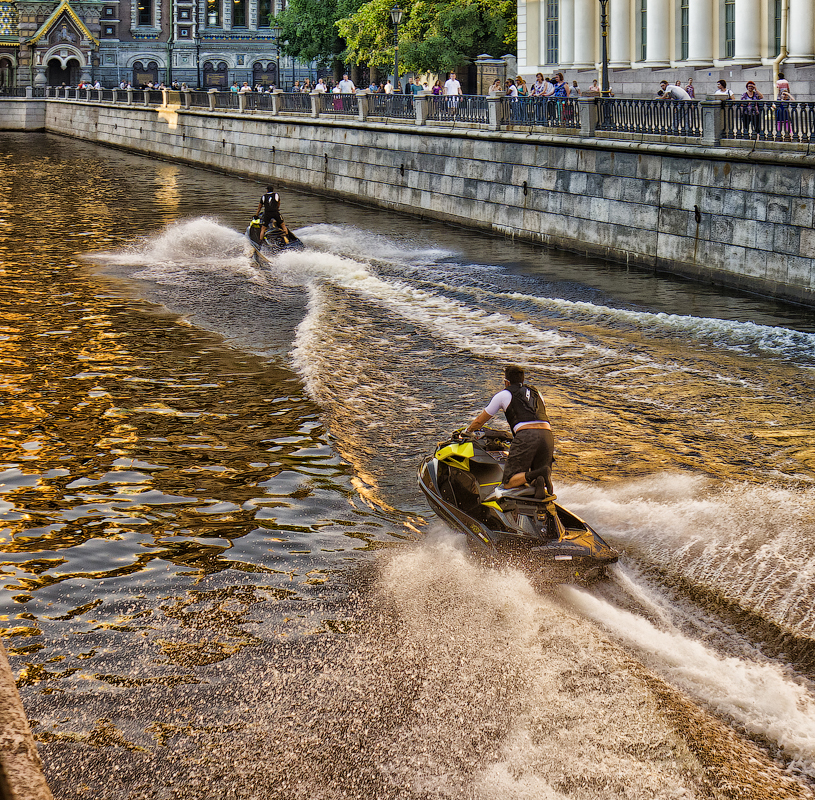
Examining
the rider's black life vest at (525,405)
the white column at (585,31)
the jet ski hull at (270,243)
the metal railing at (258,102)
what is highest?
the white column at (585,31)

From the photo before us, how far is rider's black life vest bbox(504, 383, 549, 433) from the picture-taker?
851cm

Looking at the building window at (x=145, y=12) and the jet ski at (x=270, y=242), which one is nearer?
the jet ski at (x=270, y=242)

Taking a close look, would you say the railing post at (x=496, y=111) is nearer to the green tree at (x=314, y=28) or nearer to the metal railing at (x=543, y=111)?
the metal railing at (x=543, y=111)

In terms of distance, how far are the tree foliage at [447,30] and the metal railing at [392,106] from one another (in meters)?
8.29

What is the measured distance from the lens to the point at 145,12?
90.2 meters

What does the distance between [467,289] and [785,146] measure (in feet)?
19.4

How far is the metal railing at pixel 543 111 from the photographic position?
24062 millimetres

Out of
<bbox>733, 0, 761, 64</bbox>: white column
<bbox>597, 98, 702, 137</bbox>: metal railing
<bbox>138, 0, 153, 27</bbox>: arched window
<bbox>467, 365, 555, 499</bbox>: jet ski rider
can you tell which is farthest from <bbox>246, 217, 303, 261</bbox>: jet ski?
<bbox>138, 0, 153, 27</bbox>: arched window

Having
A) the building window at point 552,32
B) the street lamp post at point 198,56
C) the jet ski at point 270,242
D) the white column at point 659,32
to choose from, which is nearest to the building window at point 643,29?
the white column at point 659,32

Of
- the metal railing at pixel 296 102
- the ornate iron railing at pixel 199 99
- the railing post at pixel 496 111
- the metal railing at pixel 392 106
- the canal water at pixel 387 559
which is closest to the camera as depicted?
the canal water at pixel 387 559

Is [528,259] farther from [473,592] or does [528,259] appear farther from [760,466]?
[473,592]

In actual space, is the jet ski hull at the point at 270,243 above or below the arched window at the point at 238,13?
below

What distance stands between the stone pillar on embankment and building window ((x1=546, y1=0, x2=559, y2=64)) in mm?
36346

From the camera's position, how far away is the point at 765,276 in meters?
18.3
